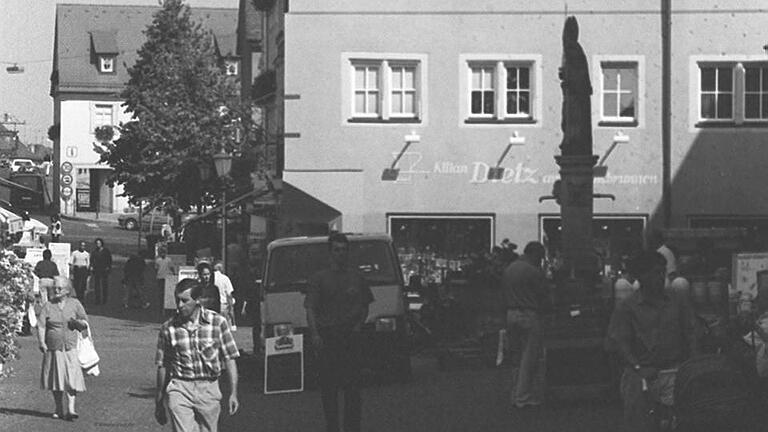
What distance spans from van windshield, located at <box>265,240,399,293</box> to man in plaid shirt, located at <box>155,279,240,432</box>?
10349 millimetres

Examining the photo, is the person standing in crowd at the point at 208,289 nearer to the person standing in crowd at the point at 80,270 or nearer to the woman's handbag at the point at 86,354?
the woman's handbag at the point at 86,354

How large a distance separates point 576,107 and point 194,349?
46.4 feet

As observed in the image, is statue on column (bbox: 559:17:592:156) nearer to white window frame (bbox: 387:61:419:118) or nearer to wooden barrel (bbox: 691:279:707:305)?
wooden barrel (bbox: 691:279:707:305)

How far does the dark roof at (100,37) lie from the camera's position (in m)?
108

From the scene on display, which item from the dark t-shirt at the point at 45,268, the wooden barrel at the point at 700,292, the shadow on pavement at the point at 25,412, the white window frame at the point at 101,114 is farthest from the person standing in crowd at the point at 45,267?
the white window frame at the point at 101,114

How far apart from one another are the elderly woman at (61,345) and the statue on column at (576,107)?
8.57m

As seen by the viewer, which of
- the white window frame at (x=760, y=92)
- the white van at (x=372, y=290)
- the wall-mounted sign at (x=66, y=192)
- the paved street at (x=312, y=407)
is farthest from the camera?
the wall-mounted sign at (x=66, y=192)

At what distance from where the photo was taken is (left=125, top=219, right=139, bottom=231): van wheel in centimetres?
9281

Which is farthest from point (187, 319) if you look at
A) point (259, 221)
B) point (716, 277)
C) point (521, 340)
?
point (259, 221)

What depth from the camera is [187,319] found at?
37.1ft

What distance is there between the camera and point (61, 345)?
18391 millimetres

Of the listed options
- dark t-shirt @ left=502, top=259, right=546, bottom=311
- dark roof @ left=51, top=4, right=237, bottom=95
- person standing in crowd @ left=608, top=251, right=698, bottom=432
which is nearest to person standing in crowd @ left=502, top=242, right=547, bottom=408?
dark t-shirt @ left=502, top=259, right=546, bottom=311

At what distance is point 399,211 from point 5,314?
17.3m

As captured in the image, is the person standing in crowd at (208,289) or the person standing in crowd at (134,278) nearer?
the person standing in crowd at (208,289)
